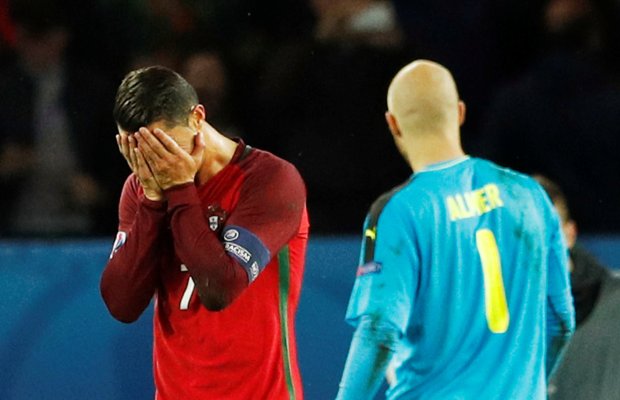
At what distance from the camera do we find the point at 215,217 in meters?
3.67

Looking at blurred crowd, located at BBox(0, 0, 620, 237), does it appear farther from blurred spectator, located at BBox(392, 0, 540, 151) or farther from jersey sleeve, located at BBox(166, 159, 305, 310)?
jersey sleeve, located at BBox(166, 159, 305, 310)

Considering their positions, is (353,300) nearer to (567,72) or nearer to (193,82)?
(193,82)

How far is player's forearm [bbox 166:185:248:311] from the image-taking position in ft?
11.4

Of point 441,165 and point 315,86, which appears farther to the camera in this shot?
point 315,86

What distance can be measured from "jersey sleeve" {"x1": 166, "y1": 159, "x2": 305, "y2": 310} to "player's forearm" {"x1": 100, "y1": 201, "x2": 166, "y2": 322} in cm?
7

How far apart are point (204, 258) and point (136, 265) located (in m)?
0.22

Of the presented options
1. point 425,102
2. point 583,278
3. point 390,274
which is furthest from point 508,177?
point 583,278

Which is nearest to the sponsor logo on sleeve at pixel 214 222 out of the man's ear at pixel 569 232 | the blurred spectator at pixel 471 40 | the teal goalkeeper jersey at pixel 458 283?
the teal goalkeeper jersey at pixel 458 283

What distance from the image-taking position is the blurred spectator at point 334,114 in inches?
251

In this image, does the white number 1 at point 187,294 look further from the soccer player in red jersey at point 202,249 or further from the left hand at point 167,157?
the left hand at point 167,157

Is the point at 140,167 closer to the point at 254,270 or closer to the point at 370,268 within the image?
the point at 254,270

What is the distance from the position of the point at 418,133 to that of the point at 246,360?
755 mm

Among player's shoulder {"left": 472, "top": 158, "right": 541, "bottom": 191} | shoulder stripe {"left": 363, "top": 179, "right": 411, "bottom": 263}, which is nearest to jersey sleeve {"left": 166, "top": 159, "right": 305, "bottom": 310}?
shoulder stripe {"left": 363, "top": 179, "right": 411, "bottom": 263}

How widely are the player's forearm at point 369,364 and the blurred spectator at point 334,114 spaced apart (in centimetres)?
286
